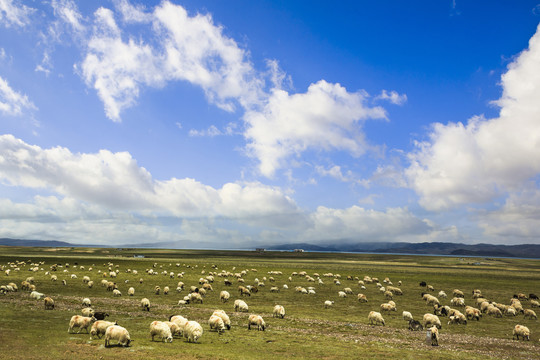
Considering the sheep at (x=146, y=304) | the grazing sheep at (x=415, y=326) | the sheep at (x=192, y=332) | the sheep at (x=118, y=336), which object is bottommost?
the grazing sheep at (x=415, y=326)

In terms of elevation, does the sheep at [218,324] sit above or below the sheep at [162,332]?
below

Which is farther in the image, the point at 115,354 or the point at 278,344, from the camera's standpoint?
the point at 278,344

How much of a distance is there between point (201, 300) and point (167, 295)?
6.84 meters

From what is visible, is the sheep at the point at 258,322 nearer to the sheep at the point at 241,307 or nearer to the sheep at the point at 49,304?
the sheep at the point at 241,307

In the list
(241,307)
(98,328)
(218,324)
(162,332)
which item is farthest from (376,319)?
(98,328)

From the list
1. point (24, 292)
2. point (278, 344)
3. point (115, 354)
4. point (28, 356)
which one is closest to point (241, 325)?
point (278, 344)

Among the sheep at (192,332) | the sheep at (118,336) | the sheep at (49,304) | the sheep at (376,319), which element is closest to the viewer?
the sheep at (118,336)

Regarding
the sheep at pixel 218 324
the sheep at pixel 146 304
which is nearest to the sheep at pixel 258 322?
the sheep at pixel 218 324

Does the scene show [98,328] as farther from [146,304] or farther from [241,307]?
[241,307]

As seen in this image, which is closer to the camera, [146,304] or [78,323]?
[78,323]

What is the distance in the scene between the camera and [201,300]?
3697 cm

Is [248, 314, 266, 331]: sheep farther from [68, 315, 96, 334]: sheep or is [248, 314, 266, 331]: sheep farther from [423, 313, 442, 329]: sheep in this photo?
[423, 313, 442, 329]: sheep

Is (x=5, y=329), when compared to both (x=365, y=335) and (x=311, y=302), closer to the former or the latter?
(x=365, y=335)

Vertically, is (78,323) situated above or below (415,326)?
above
